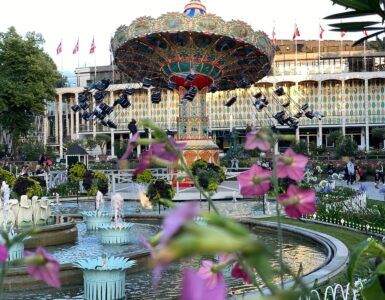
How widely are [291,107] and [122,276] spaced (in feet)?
231

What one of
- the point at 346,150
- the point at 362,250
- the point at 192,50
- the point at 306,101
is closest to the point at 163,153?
the point at 362,250

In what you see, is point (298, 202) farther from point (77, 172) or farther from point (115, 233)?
point (77, 172)

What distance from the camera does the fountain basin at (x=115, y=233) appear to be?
47.9 feet

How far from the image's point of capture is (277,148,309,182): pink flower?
1.88 meters

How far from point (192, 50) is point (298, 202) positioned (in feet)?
97.9

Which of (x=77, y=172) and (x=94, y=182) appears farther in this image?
(x=77, y=172)

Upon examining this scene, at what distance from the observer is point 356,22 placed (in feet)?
12.9

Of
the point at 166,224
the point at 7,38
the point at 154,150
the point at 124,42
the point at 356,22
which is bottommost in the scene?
the point at 166,224

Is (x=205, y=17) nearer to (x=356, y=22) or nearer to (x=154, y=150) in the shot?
(x=356, y=22)

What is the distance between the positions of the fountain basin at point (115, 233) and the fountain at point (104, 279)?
199 inches

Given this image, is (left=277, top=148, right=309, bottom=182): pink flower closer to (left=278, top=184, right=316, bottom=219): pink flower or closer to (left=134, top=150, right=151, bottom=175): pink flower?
(left=278, top=184, right=316, bottom=219): pink flower

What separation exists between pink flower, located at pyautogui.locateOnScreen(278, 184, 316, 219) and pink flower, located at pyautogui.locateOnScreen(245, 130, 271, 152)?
17 centimetres

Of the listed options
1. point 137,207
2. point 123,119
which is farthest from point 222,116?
point 137,207

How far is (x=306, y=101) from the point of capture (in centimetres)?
7750
